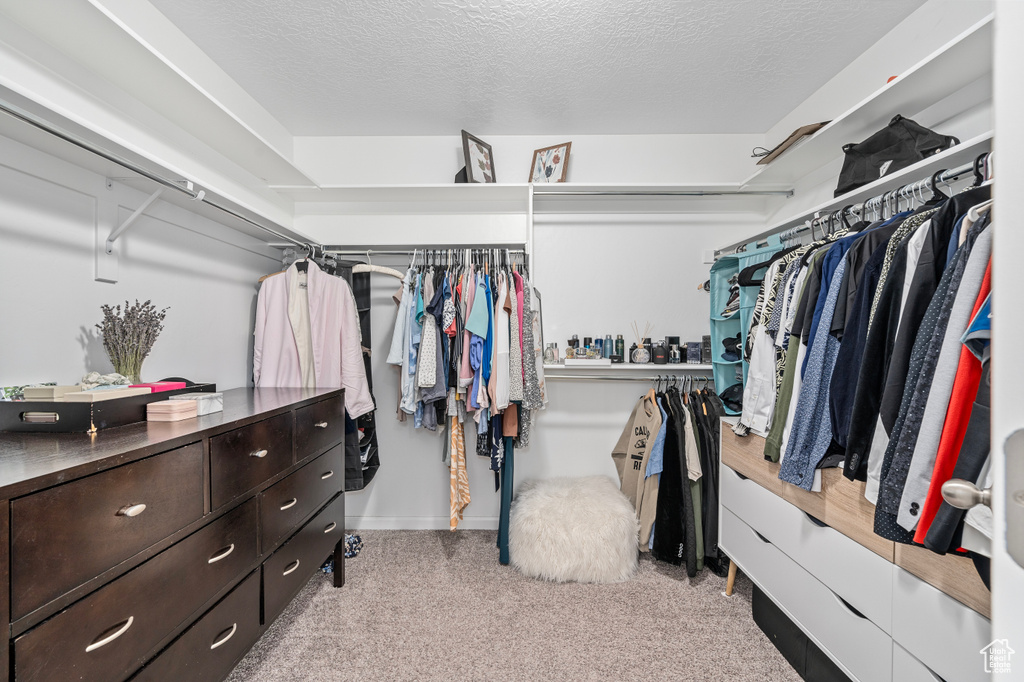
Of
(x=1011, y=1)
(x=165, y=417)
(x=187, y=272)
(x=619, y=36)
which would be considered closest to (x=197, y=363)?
(x=187, y=272)

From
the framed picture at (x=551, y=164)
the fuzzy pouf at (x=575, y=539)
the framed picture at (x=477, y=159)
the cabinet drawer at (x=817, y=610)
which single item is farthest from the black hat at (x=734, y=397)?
the framed picture at (x=477, y=159)

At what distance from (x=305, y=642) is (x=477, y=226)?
2193 millimetres

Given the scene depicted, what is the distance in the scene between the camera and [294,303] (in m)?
2.11

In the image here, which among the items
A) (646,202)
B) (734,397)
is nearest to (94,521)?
(734,397)

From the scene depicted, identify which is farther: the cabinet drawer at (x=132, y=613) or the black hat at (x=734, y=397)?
the black hat at (x=734, y=397)

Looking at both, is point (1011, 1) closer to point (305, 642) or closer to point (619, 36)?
point (619, 36)

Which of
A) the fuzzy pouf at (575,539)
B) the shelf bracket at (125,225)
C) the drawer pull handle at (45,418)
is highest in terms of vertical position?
the shelf bracket at (125,225)

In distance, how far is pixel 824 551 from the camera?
1.42 m

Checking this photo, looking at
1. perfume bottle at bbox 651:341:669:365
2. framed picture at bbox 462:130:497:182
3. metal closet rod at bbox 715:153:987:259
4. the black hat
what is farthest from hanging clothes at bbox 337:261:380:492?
metal closet rod at bbox 715:153:987:259

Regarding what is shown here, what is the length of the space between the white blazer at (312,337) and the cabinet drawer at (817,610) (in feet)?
6.14

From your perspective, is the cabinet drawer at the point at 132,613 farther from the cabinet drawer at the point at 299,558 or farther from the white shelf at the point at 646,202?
the white shelf at the point at 646,202

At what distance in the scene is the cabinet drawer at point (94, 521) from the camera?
77cm

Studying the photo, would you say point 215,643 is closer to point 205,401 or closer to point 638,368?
point 205,401

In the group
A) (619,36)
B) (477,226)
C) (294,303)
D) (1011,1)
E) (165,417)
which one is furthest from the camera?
(477,226)
